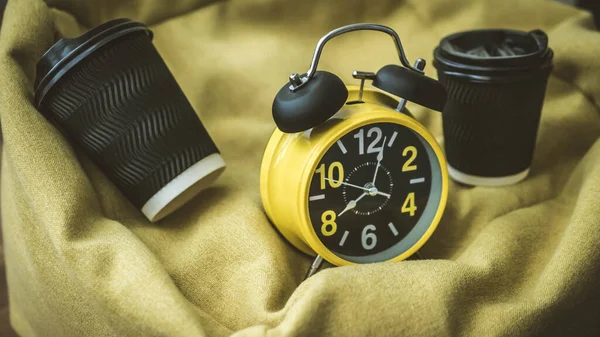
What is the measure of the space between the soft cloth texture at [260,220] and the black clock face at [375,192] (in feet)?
0.25

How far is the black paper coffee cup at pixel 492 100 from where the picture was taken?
35.4 inches

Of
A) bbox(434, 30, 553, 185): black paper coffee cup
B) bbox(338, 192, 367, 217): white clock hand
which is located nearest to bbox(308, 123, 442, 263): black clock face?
bbox(338, 192, 367, 217): white clock hand

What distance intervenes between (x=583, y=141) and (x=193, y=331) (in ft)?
2.39

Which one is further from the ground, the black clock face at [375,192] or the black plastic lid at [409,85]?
the black plastic lid at [409,85]

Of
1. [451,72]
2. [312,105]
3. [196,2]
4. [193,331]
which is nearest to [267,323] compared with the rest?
[193,331]

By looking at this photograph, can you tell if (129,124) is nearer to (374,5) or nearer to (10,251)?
(10,251)

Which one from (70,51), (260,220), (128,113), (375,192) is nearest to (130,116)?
(128,113)

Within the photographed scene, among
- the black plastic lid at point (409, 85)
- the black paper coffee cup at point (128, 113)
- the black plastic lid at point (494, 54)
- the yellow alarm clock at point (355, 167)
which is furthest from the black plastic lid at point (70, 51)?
the black plastic lid at point (494, 54)

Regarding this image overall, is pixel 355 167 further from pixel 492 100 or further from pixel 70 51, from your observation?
pixel 70 51

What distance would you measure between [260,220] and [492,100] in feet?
1.22

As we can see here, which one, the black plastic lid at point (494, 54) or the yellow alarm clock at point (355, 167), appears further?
the black plastic lid at point (494, 54)

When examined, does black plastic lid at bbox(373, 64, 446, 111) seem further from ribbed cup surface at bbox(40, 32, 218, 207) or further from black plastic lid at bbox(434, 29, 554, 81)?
ribbed cup surface at bbox(40, 32, 218, 207)

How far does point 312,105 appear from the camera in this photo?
0.74 metres

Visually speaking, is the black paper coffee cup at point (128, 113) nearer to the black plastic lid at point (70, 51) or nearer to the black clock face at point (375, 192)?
the black plastic lid at point (70, 51)
